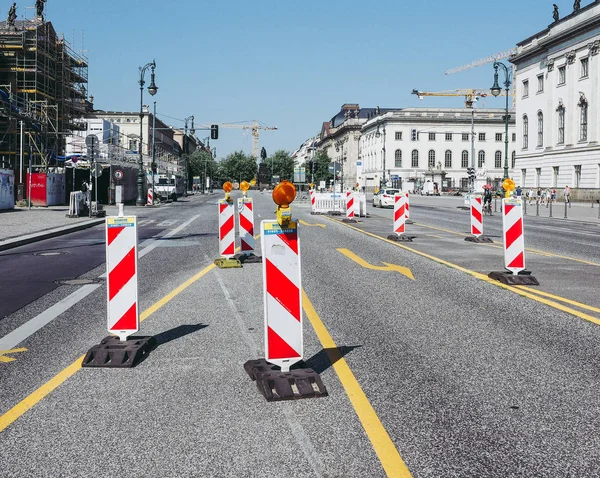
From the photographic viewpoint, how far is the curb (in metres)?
17.1

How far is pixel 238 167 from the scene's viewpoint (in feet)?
625

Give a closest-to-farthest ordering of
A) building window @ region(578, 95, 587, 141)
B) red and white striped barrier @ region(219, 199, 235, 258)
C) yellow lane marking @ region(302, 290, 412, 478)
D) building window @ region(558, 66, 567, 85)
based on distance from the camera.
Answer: yellow lane marking @ region(302, 290, 412, 478), red and white striped barrier @ region(219, 199, 235, 258), building window @ region(578, 95, 587, 141), building window @ region(558, 66, 567, 85)

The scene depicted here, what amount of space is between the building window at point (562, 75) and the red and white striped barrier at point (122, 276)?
69.9 metres

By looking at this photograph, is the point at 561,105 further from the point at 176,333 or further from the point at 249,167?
the point at 249,167

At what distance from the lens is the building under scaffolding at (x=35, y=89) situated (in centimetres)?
4744

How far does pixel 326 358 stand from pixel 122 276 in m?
2.13

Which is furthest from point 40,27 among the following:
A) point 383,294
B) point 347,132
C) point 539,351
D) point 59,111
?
point 347,132

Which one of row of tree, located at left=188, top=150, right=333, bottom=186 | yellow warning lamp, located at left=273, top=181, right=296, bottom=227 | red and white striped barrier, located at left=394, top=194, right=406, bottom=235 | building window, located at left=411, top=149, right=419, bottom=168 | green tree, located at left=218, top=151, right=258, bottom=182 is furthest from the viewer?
green tree, located at left=218, top=151, right=258, bottom=182

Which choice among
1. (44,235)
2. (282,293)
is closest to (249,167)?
(44,235)

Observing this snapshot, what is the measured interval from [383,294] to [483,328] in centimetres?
248

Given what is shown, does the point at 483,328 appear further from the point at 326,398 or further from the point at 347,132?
the point at 347,132

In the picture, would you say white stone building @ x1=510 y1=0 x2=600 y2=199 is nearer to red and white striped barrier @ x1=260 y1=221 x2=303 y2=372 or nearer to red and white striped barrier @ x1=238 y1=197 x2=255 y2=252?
red and white striped barrier @ x1=238 y1=197 x2=255 y2=252

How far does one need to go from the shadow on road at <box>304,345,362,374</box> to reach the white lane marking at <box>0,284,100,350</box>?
3.06m

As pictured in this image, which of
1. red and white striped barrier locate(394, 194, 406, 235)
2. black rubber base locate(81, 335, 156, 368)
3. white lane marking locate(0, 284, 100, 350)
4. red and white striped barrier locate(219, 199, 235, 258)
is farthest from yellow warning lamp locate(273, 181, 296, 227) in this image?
red and white striped barrier locate(394, 194, 406, 235)
